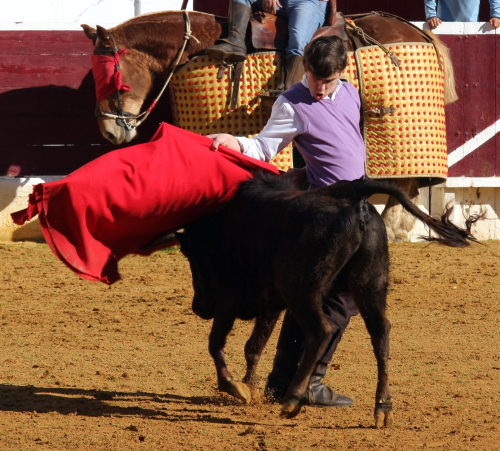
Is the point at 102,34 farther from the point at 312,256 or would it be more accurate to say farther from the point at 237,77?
the point at 312,256

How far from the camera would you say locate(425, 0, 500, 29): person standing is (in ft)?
27.0

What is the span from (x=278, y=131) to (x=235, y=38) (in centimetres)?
338

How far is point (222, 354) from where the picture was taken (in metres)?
3.80

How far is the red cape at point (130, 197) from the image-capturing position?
11.5 ft

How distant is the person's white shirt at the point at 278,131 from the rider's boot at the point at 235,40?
3100mm

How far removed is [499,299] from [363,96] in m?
2.18

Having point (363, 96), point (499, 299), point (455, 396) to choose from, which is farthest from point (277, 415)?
point (363, 96)

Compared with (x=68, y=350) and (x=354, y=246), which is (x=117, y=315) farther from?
(x=354, y=246)

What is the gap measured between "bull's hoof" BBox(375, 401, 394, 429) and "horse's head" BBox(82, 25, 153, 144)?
4385 mm

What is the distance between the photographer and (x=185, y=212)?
3.85 metres

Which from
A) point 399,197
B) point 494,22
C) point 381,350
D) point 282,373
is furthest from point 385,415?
point 494,22

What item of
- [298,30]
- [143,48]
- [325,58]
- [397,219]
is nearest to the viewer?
[325,58]

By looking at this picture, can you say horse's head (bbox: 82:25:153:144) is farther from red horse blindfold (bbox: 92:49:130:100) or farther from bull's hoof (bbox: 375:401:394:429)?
bull's hoof (bbox: 375:401:394:429)

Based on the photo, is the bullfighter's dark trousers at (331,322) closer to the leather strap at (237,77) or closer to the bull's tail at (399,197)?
the bull's tail at (399,197)
